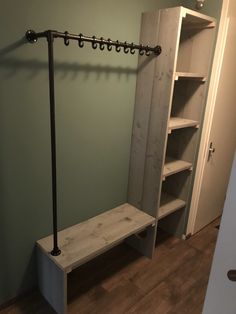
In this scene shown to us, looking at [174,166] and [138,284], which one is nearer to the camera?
[138,284]

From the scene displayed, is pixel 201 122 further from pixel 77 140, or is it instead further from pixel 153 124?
pixel 77 140

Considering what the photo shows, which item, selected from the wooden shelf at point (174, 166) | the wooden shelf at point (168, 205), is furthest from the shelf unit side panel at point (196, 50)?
the wooden shelf at point (168, 205)

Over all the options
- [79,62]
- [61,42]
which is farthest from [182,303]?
[61,42]

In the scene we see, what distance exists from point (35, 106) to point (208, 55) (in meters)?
1.50

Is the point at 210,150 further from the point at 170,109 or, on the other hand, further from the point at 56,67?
the point at 56,67

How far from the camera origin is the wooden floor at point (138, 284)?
189cm

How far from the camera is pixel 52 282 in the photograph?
70.1 inches

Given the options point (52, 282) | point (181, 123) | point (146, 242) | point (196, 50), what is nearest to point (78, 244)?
point (52, 282)

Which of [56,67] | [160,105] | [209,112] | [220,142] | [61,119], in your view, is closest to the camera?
[56,67]

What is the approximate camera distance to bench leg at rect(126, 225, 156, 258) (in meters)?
2.35

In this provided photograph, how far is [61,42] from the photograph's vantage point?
1.63 meters

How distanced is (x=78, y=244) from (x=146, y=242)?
795 mm

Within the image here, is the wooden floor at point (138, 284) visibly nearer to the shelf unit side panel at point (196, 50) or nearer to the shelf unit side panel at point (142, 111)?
the shelf unit side panel at point (142, 111)

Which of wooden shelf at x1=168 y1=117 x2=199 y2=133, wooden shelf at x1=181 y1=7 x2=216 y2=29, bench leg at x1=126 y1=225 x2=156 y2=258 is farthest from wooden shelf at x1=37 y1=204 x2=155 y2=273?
wooden shelf at x1=181 y1=7 x2=216 y2=29
